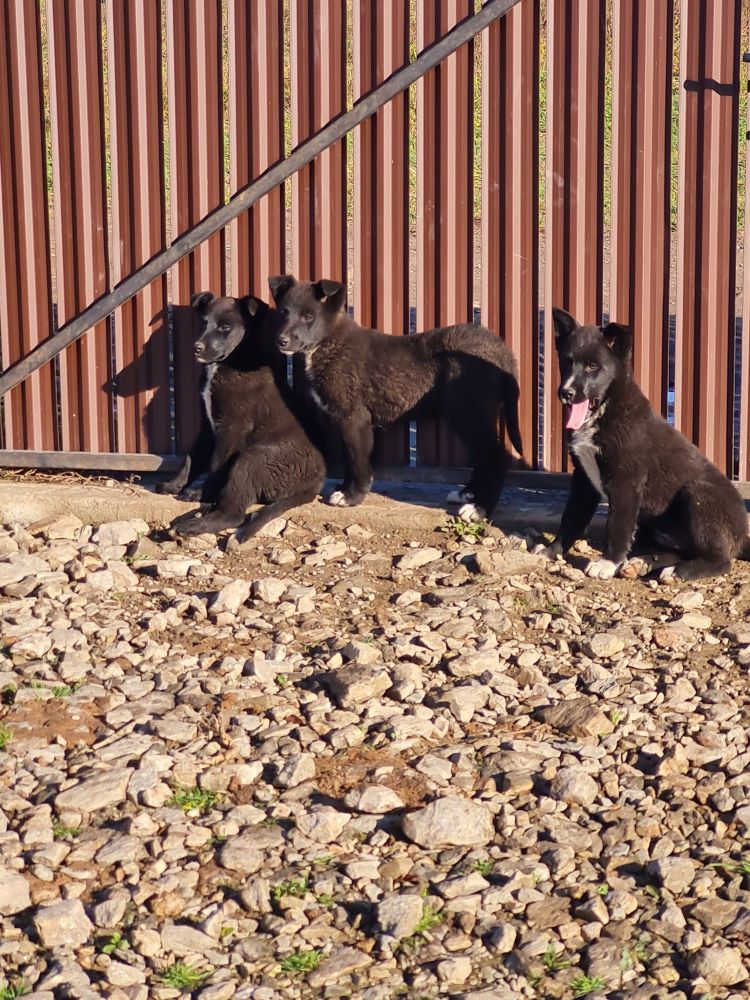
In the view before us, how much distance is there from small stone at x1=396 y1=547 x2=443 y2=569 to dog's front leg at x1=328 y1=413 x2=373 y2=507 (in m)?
0.75

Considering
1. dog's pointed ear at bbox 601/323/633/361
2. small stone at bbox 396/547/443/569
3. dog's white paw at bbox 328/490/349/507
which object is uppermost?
dog's pointed ear at bbox 601/323/633/361

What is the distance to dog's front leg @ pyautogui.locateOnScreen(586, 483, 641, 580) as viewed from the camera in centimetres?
755

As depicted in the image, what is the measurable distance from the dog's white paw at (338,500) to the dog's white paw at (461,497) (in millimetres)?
591

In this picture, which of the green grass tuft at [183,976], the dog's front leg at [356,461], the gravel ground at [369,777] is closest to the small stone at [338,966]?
the gravel ground at [369,777]

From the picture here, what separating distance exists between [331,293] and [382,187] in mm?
739

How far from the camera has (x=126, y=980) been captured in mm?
4473

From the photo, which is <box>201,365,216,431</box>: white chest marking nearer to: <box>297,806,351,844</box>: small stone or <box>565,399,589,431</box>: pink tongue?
<box>565,399,589,431</box>: pink tongue

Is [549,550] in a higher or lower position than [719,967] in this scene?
higher

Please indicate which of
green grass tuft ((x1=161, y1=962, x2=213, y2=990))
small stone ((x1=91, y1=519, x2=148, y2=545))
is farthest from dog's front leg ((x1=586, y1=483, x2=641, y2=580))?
green grass tuft ((x1=161, y1=962, x2=213, y2=990))

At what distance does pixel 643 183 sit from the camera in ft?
26.9

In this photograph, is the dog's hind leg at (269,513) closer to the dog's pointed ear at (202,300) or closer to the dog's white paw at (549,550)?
the dog's pointed ear at (202,300)

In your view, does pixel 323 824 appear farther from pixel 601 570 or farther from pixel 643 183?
pixel 643 183

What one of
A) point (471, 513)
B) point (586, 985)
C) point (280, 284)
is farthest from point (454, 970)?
point (280, 284)

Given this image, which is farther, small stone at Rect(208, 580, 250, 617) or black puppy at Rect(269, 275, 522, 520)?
black puppy at Rect(269, 275, 522, 520)
